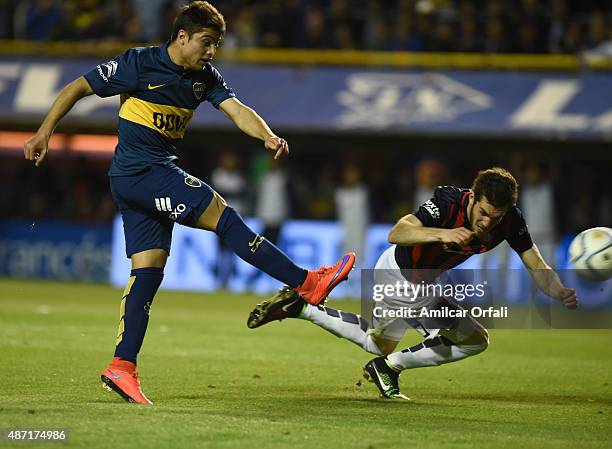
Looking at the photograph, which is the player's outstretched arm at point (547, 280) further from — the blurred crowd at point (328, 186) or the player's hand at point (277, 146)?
the blurred crowd at point (328, 186)

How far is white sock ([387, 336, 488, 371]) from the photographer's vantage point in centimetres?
783

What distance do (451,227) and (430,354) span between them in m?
1.04

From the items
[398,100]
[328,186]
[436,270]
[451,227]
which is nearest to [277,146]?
[451,227]

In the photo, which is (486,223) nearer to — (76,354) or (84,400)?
(84,400)

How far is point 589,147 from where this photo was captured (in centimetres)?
1834

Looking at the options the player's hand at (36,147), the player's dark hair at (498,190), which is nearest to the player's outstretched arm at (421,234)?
the player's dark hair at (498,190)

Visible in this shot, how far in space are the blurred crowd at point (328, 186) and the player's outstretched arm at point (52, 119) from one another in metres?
11.6

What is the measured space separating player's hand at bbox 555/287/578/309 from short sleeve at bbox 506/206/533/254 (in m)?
0.42

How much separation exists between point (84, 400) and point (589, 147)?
42.7 ft

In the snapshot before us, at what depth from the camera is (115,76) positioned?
272 inches

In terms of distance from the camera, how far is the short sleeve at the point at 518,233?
746cm

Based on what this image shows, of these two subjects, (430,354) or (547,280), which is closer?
(547,280)

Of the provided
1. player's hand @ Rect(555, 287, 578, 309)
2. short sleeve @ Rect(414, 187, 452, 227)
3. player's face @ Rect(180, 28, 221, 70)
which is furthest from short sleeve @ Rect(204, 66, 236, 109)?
player's hand @ Rect(555, 287, 578, 309)

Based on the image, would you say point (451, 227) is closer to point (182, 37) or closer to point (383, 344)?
point (383, 344)
